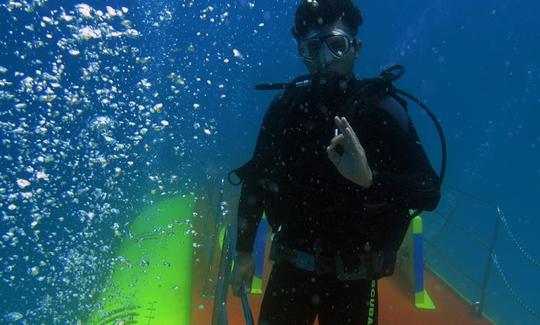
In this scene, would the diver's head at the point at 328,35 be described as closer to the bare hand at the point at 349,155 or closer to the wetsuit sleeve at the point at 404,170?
the wetsuit sleeve at the point at 404,170

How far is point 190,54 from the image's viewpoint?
120ft

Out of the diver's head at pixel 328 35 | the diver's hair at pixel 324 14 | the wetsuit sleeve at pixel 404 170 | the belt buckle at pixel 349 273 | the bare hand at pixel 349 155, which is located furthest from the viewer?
the diver's hair at pixel 324 14

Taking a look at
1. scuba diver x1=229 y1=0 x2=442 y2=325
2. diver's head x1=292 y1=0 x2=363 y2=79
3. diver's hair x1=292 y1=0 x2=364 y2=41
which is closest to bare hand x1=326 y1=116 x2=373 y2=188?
scuba diver x1=229 y1=0 x2=442 y2=325

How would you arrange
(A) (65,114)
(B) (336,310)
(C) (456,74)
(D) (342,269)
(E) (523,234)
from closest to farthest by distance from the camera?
(D) (342,269), (B) (336,310), (A) (65,114), (E) (523,234), (C) (456,74)

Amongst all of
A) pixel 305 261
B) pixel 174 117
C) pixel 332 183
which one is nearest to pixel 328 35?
pixel 332 183

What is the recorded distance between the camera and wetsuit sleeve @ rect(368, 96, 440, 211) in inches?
70.1

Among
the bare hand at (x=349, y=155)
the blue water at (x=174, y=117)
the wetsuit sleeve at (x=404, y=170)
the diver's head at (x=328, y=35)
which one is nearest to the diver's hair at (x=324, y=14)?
the diver's head at (x=328, y=35)

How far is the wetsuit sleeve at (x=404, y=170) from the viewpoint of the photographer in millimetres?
1780

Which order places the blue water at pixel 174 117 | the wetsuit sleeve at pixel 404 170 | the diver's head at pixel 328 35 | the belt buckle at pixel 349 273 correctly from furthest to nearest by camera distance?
the blue water at pixel 174 117 < the diver's head at pixel 328 35 < the belt buckle at pixel 349 273 < the wetsuit sleeve at pixel 404 170

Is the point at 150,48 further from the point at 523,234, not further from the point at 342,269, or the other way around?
the point at 523,234

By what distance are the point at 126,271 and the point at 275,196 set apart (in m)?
5.06

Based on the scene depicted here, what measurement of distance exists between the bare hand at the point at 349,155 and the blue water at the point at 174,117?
161 inches

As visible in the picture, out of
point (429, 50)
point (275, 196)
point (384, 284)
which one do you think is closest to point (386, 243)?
point (275, 196)

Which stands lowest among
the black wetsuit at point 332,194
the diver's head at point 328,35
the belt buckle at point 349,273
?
the belt buckle at point 349,273
